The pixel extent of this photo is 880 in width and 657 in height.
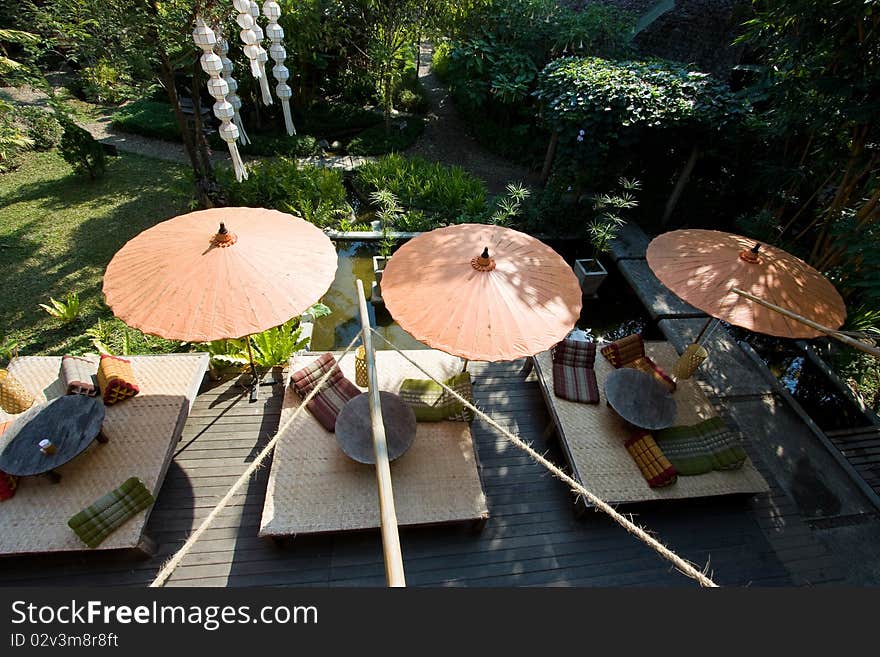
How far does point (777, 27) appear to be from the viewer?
7.52 metres

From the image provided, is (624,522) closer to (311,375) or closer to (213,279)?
(213,279)

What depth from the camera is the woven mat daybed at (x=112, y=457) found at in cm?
413

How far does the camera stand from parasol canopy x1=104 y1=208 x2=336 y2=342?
13.5 feet

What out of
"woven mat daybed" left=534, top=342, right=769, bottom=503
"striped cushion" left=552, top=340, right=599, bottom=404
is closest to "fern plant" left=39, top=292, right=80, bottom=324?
"woven mat daybed" left=534, top=342, right=769, bottom=503

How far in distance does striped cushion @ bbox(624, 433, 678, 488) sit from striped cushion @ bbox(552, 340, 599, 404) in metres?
0.77

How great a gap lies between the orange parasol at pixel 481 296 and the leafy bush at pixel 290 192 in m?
4.99

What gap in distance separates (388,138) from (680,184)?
29.2 feet

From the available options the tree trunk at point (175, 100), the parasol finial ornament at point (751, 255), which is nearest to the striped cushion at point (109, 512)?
the tree trunk at point (175, 100)

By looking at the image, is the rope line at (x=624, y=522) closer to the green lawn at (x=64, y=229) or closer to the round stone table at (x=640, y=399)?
the round stone table at (x=640, y=399)

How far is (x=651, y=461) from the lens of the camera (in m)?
5.12

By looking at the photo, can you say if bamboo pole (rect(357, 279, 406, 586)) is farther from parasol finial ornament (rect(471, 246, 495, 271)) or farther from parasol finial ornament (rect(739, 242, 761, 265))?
parasol finial ornament (rect(739, 242, 761, 265))

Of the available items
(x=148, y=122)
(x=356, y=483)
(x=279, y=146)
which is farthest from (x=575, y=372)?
(x=148, y=122)

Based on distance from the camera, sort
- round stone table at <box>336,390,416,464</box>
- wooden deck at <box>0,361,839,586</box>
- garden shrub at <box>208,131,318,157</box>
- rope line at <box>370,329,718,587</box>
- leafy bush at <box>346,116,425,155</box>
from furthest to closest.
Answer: leafy bush at <box>346,116,425,155</box>, garden shrub at <box>208,131,318,157</box>, round stone table at <box>336,390,416,464</box>, wooden deck at <box>0,361,839,586</box>, rope line at <box>370,329,718,587</box>

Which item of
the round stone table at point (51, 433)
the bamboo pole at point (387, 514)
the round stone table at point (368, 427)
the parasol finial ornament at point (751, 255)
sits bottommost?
the round stone table at point (368, 427)
